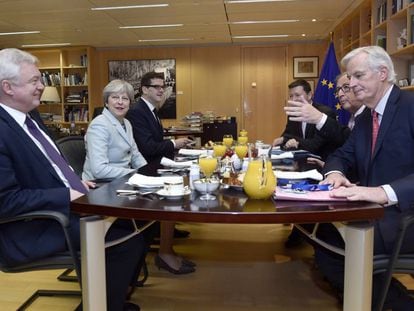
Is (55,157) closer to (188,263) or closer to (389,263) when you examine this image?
(188,263)

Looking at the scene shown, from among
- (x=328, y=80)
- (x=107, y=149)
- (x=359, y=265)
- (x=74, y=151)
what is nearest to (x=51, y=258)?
(x=107, y=149)

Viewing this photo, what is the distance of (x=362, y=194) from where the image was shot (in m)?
1.43

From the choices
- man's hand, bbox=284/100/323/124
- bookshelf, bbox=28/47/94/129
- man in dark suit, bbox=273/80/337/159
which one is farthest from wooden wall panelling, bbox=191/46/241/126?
man's hand, bbox=284/100/323/124

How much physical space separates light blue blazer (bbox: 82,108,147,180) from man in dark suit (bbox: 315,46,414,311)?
1210 mm

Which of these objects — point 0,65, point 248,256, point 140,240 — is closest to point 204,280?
point 248,256

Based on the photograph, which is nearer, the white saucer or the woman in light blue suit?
the white saucer

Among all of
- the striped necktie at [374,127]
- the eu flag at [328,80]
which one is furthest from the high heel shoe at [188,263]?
the eu flag at [328,80]

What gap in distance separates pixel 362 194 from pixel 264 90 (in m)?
7.70

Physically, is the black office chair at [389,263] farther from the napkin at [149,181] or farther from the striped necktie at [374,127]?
the napkin at [149,181]

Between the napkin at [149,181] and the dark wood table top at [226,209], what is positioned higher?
the napkin at [149,181]

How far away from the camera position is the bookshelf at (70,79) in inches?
355

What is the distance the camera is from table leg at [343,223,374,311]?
1.36 m

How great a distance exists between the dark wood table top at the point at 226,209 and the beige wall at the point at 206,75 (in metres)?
7.67

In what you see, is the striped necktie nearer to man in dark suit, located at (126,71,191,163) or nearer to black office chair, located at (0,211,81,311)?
black office chair, located at (0,211,81,311)
